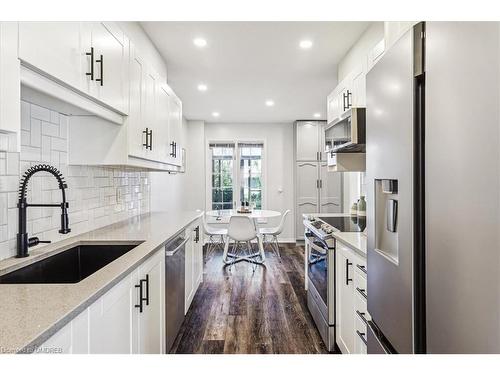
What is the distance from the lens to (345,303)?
6.85ft

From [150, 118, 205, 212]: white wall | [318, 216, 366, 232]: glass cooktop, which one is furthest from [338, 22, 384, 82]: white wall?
[150, 118, 205, 212]: white wall

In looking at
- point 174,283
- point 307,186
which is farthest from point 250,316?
point 307,186

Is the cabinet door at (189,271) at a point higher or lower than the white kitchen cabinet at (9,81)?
lower

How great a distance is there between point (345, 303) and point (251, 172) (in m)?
5.02

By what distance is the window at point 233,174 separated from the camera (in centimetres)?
692

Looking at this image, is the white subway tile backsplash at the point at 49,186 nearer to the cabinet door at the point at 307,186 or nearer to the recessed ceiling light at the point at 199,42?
the recessed ceiling light at the point at 199,42

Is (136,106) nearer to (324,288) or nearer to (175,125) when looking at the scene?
(175,125)

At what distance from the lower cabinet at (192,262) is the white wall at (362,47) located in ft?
7.19

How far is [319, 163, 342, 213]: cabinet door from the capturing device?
660 centimetres

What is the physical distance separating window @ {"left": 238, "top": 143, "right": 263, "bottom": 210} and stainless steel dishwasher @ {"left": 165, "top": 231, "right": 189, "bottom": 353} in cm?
424

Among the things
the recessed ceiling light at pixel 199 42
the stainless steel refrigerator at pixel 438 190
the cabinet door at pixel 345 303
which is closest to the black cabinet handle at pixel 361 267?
the cabinet door at pixel 345 303

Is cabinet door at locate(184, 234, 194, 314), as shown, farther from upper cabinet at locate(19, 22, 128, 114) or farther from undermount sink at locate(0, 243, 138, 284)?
upper cabinet at locate(19, 22, 128, 114)

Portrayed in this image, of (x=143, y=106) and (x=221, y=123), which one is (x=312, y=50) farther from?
(x=221, y=123)
